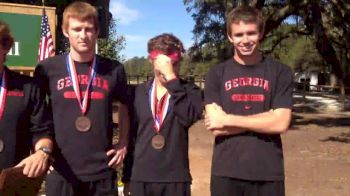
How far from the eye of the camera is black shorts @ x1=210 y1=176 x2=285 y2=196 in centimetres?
347

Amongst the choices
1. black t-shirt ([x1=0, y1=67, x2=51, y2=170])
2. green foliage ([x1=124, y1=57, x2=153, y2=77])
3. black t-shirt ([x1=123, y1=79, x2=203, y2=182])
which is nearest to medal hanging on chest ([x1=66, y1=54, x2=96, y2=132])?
black t-shirt ([x1=0, y1=67, x2=51, y2=170])

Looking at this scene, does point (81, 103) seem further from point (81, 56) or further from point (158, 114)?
point (158, 114)

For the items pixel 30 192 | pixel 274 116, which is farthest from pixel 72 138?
pixel 274 116

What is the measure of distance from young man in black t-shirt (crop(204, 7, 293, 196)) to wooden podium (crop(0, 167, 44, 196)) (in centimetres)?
121

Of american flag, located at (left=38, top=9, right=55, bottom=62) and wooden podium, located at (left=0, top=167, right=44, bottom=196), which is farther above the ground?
american flag, located at (left=38, top=9, right=55, bottom=62)

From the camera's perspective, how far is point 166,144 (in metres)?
3.69

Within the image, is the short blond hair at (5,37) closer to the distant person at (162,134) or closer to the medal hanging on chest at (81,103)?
the medal hanging on chest at (81,103)

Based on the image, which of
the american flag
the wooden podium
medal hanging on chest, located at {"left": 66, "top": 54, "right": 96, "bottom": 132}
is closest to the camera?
the wooden podium

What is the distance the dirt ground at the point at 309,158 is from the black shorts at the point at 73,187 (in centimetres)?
434

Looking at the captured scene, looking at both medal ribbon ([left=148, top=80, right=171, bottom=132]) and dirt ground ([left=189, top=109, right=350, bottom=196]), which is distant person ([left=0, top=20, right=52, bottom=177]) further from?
dirt ground ([left=189, top=109, right=350, bottom=196])

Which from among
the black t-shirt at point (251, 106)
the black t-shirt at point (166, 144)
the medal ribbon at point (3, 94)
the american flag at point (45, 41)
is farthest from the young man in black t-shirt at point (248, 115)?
the american flag at point (45, 41)

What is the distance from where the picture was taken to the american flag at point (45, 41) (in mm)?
7234

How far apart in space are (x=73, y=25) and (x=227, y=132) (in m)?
1.21

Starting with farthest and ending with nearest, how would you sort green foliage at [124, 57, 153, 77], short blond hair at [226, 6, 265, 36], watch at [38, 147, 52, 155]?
green foliage at [124, 57, 153, 77], short blond hair at [226, 6, 265, 36], watch at [38, 147, 52, 155]
